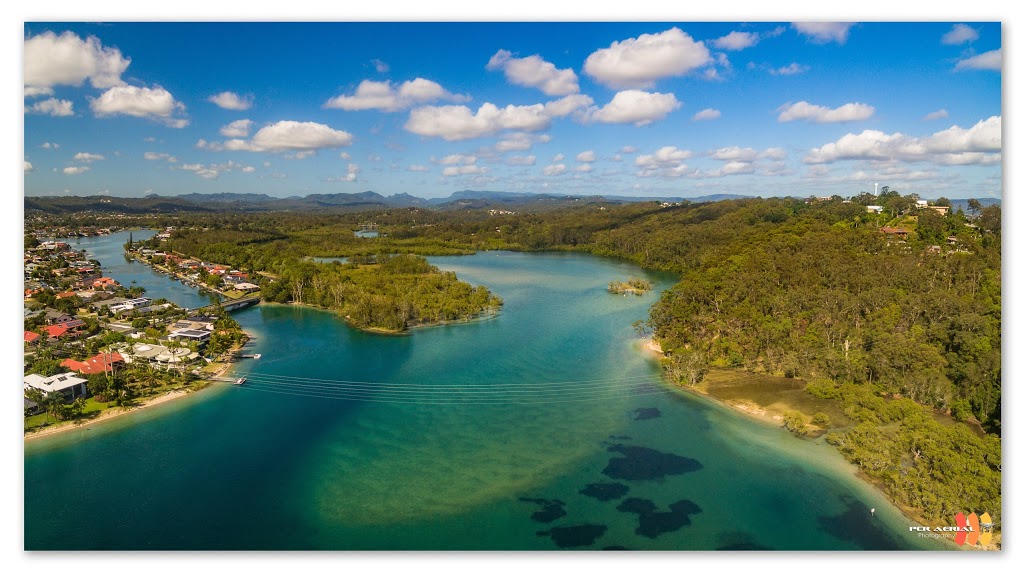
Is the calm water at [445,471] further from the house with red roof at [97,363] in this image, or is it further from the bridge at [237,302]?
the bridge at [237,302]

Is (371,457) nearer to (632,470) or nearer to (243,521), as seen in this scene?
(243,521)

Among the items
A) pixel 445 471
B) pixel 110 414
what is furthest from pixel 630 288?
pixel 110 414

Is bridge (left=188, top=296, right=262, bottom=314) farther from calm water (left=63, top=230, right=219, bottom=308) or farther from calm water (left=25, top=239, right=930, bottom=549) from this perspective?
calm water (left=25, top=239, right=930, bottom=549)

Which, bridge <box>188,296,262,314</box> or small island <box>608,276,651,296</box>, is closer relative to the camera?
bridge <box>188,296,262,314</box>

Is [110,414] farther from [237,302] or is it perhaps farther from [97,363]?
[237,302]

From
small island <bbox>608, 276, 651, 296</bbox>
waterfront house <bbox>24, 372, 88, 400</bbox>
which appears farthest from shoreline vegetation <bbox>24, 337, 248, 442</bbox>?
small island <bbox>608, 276, 651, 296</bbox>
